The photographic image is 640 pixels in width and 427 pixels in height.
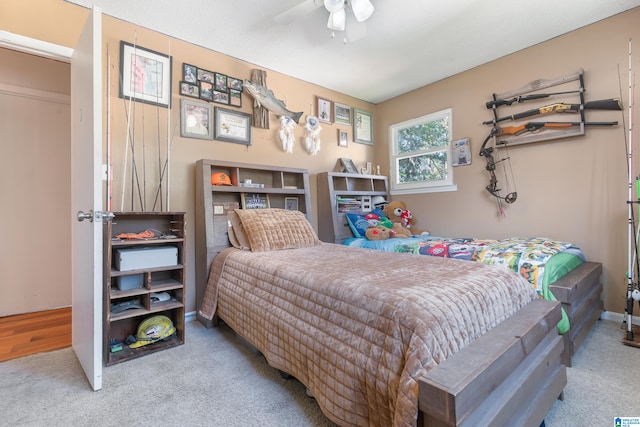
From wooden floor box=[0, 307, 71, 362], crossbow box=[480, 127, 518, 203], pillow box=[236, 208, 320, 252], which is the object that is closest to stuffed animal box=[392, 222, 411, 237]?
crossbow box=[480, 127, 518, 203]

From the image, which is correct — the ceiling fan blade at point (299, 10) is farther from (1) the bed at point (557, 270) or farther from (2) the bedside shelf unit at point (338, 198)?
(1) the bed at point (557, 270)

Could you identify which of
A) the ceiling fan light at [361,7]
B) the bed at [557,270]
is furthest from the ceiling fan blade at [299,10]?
the bed at [557,270]

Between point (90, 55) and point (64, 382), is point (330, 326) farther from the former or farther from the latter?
point (90, 55)

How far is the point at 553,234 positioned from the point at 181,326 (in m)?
3.33

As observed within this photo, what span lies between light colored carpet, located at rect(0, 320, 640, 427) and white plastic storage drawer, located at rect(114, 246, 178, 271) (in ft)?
1.96

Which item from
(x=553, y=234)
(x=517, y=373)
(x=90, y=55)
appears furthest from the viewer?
(x=553, y=234)

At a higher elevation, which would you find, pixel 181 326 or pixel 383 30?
pixel 383 30

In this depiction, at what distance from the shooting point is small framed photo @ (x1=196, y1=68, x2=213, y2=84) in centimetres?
269

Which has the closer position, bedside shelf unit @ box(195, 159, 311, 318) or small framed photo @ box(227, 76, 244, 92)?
bedside shelf unit @ box(195, 159, 311, 318)

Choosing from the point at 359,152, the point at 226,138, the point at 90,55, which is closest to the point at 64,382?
the point at 90,55

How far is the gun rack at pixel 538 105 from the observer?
254 centimetres

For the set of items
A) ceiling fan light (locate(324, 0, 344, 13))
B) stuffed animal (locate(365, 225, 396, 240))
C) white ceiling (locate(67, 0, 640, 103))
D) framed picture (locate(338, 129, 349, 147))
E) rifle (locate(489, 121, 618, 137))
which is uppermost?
white ceiling (locate(67, 0, 640, 103))

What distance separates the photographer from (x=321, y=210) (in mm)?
3520

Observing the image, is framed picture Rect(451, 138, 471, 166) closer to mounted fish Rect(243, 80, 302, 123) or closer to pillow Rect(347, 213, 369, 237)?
pillow Rect(347, 213, 369, 237)
